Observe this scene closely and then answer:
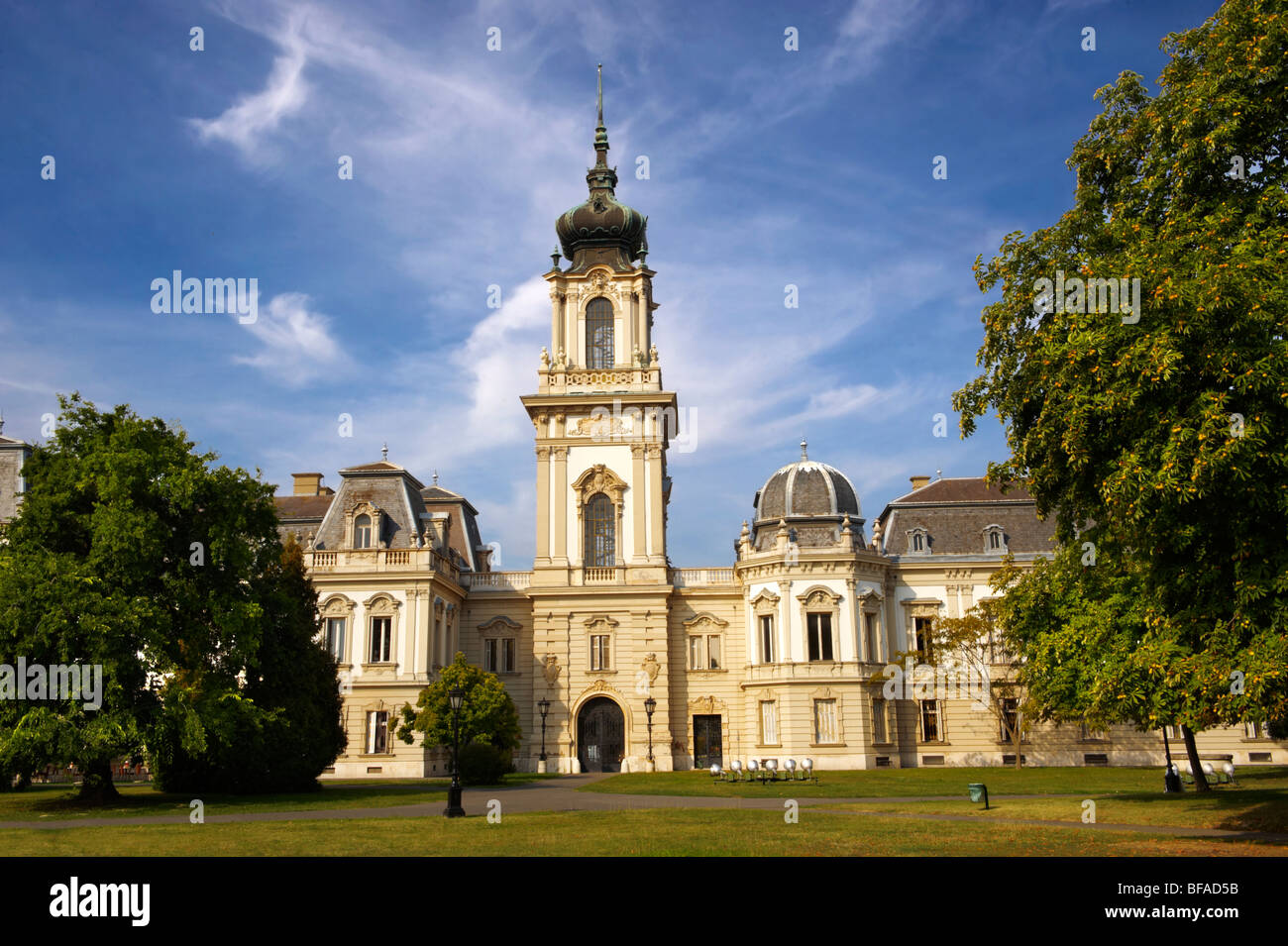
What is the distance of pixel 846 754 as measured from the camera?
47531mm

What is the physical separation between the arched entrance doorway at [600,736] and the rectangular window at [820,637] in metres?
9.95

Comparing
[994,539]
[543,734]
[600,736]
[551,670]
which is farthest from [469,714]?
[994,539]

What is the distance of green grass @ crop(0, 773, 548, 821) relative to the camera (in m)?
26.1

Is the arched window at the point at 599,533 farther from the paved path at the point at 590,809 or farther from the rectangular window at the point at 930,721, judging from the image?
the paved path at the point at 590,809

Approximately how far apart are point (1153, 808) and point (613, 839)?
13354 mm

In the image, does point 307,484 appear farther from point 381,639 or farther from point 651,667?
point 651,667

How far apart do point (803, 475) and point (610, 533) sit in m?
10.5

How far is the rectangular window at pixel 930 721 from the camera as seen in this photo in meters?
50.4

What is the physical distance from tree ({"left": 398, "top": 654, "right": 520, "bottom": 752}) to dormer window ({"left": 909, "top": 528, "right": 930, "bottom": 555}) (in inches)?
935

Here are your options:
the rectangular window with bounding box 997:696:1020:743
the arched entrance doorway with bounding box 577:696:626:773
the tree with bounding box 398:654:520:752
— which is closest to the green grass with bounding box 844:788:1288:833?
the tree with bounding box 398:654:520:752

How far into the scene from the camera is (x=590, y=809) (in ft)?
81.3

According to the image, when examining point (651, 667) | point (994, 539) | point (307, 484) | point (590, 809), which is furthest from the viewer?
point (307, 484)
